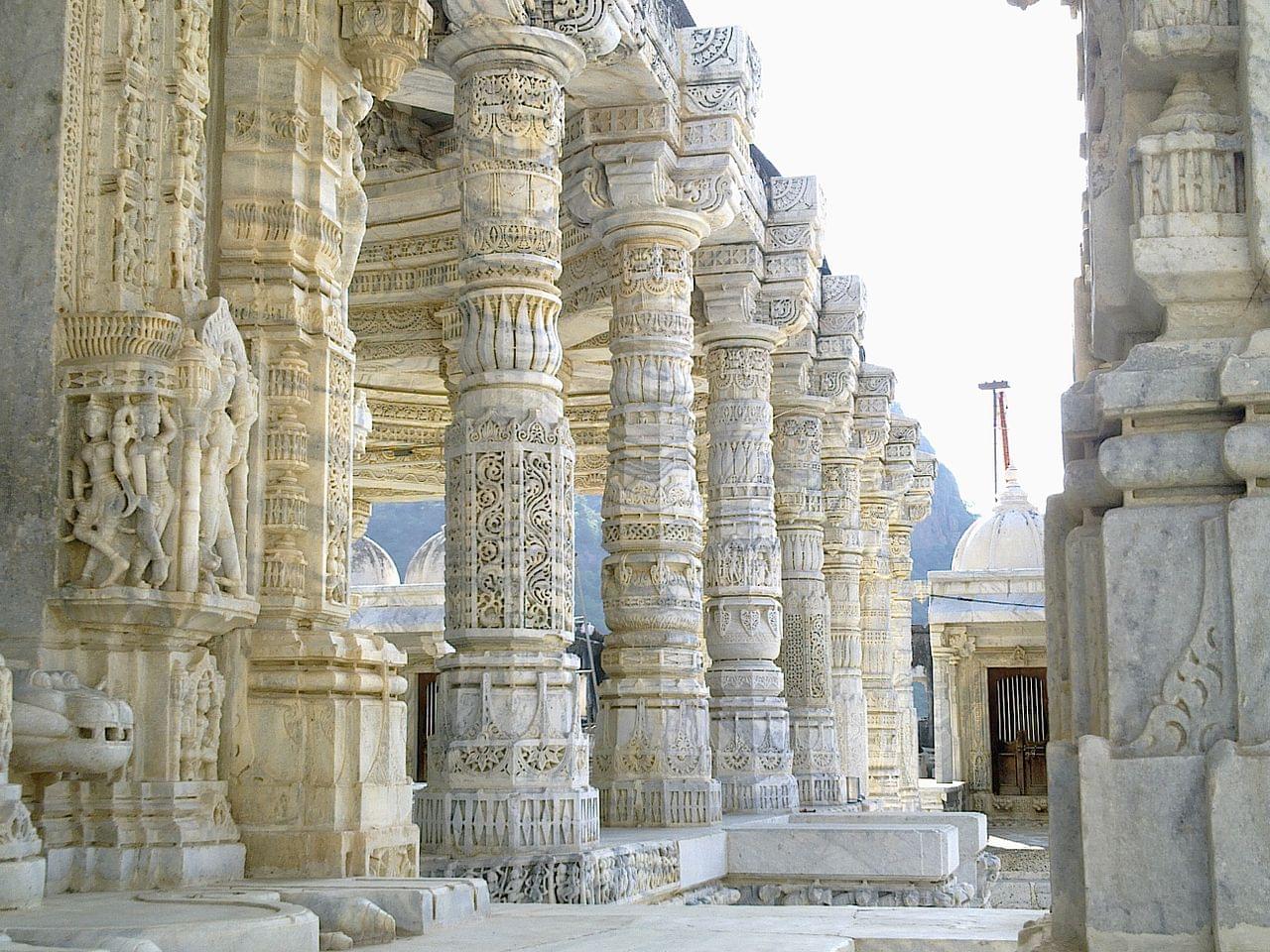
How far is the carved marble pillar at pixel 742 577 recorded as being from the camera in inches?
557

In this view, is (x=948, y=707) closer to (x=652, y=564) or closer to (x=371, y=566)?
(x=371, y=566)

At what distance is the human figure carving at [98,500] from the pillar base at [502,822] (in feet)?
11.3

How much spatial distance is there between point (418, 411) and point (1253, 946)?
57.3ft

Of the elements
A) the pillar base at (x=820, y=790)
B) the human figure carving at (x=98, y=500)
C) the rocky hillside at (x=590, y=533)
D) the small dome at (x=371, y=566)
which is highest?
the rocky hillside at (x=590, y=533)

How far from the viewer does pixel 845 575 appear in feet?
64.8

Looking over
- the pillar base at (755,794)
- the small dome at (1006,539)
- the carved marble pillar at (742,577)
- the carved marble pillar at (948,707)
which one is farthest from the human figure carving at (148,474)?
the small dome at (1006,539)

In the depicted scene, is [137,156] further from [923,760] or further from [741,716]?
[923,760]

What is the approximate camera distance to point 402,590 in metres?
25.1

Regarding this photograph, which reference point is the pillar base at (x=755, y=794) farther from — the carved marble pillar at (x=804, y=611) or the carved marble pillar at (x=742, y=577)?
the carved marble pillar at (x=804, y=611)

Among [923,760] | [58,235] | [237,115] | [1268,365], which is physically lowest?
[923,760]

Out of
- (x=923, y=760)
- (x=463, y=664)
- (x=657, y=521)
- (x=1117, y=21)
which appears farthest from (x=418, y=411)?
(x=923, y=760)

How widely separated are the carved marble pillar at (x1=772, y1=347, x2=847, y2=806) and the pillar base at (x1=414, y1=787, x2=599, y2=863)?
853cm

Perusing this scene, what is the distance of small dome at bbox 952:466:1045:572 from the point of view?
A: 29.0 meters

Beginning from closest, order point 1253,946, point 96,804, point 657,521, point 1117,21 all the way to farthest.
→ point 1253,946, point 1117,21, point 96,804, point 657,521
